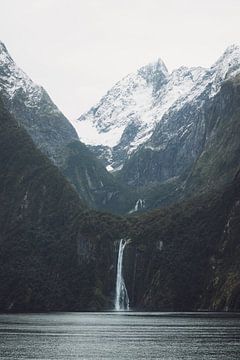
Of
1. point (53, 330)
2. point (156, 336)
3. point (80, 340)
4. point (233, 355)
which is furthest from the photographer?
point (53, 330)

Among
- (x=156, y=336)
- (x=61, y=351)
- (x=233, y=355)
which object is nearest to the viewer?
(x=233, y=355)

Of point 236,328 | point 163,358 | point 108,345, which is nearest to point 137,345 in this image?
point 108,345

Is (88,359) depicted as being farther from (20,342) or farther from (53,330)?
(53,330)

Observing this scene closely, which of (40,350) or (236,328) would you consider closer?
(40,350)

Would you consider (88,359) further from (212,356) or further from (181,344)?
(181,344)

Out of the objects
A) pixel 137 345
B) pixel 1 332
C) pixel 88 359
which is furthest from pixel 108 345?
pixel 1 332

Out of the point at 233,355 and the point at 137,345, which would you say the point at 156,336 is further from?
the point at 233,355

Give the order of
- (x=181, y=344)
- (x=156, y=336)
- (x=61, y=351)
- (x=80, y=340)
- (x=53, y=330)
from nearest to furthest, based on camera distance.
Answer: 1. (x=61, y=351)
2. (x=181, y=344)
3. (x=80, y=340)
4. (x=156, y=336)
5. (x=53, y=330)

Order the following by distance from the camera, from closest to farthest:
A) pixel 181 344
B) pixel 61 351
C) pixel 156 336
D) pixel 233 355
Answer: pixel 233 355, pixel 61 351, pixel 181 344, pixel 156 336

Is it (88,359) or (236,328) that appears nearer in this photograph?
(88,359)
